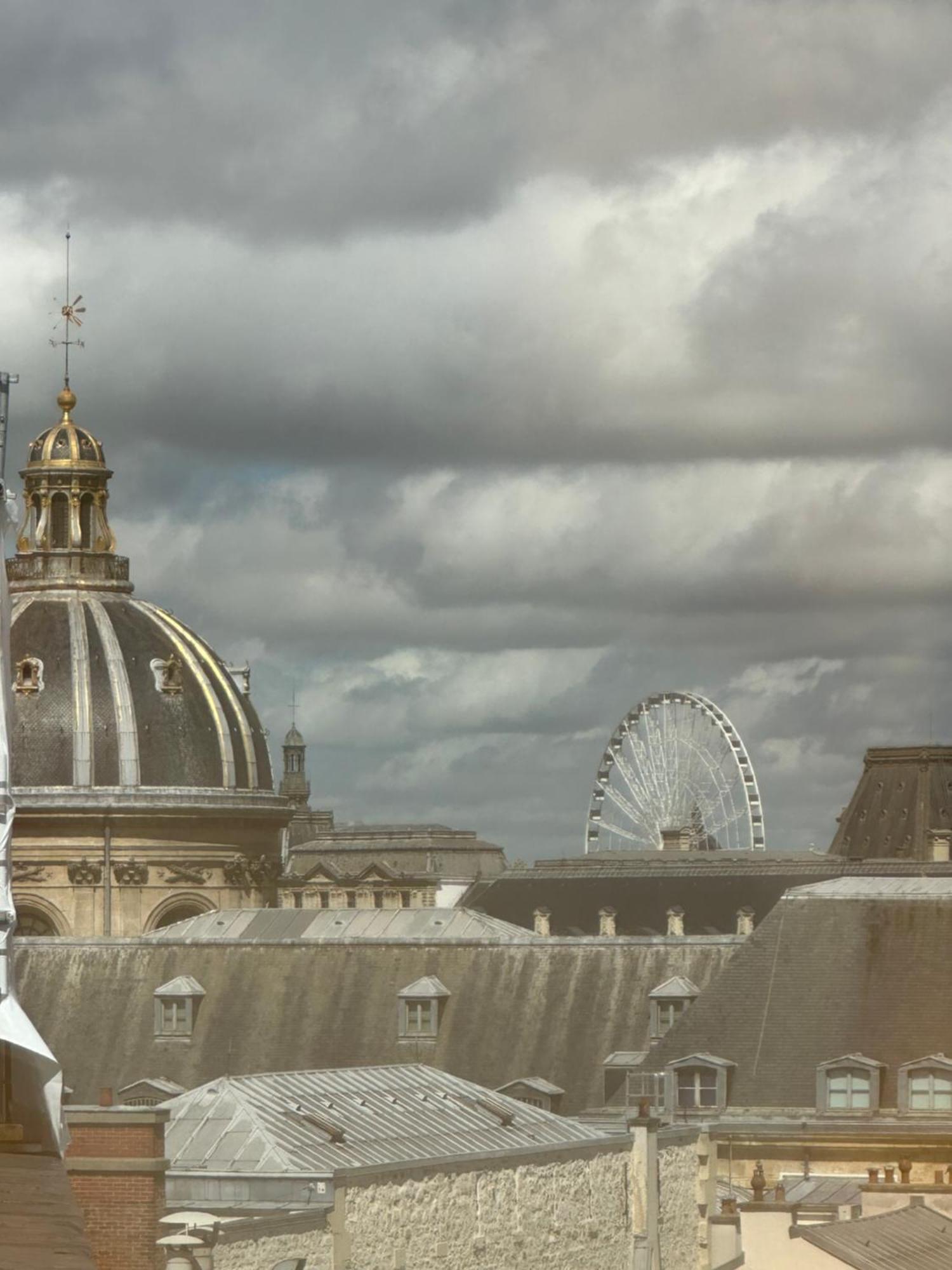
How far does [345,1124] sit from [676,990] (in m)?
33.4

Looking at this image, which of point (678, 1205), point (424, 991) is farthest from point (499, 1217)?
point (424, 991)

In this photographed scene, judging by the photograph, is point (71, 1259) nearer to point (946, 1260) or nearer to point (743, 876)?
point (946, 1260)

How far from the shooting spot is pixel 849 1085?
62844 mm

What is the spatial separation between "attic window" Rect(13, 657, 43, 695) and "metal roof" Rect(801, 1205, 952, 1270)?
69.1m

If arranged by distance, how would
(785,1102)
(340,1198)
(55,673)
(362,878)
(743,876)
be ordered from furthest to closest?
(362,878), (743,876), (55,673), (785,1102), (340,1198)

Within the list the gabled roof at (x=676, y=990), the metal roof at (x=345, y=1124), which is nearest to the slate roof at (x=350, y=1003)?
the gabled roof at (x=676, y=990)

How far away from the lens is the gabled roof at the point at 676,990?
2803 inches

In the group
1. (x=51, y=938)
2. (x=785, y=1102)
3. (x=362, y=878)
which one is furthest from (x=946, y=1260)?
(x=362, y=878)

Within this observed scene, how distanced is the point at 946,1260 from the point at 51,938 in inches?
1812

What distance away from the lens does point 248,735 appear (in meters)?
114

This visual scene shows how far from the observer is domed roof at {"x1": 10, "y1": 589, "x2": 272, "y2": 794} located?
108m

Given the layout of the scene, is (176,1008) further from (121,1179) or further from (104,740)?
(121,1179)

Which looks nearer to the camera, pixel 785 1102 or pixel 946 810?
pixel 785 1102

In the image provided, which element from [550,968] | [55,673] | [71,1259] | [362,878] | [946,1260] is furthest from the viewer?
[362,878]
